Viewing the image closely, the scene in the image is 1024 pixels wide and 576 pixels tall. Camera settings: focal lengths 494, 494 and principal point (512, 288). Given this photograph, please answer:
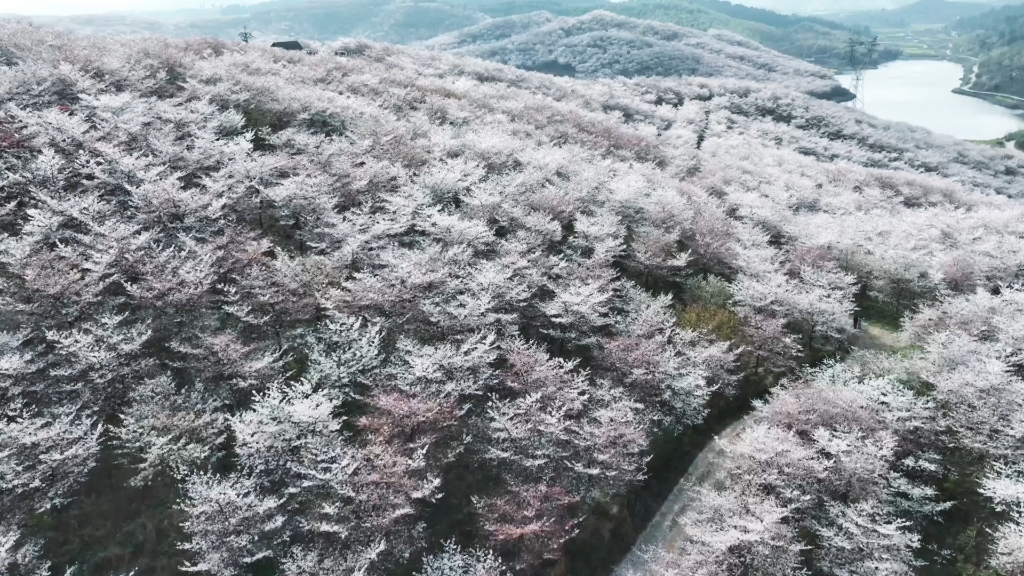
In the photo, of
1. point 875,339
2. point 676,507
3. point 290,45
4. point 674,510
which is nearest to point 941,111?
point 875,339

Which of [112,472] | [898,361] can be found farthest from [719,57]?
[112,472]

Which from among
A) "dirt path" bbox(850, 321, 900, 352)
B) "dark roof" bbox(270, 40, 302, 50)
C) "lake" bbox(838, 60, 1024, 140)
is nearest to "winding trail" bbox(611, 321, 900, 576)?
"dirt path" bbox(850, 321, 900, 352)

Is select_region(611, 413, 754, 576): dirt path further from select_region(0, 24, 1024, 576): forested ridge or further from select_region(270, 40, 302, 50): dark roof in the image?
select_region(270, 40, 302, 50): dark roof

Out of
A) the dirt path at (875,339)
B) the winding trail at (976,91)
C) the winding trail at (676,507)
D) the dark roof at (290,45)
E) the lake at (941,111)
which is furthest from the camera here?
the winding trail at (976,91)

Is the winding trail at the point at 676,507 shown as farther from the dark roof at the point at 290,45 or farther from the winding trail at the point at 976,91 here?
the winding trail at the point at 976,91

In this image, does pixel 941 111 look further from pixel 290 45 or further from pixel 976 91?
pixel 290 45

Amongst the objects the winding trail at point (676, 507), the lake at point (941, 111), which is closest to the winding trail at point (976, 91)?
the lake at point (941, 111)
